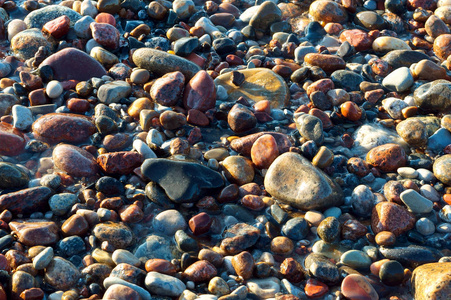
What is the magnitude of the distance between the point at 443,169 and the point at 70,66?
3.72m

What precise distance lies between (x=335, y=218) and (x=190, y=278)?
114cm

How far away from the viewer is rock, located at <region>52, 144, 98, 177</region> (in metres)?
3.64

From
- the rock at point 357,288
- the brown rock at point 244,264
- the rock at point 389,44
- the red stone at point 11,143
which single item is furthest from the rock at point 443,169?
the red stone at point 11,143

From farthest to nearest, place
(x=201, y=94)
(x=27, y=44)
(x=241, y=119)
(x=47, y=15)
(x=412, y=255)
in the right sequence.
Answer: (x=47, y=15) < (x=27, y=44) < (x=201, y=94) < (x=241, y=119) < (x=412, y=255)

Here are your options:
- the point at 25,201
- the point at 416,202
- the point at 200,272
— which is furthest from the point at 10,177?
the point at 416,202

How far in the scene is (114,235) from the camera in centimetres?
312

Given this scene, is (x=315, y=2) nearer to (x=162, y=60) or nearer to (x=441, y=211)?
(x=162, y=60)

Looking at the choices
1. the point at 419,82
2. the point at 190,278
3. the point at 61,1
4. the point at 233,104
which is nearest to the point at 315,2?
the point at 419,82

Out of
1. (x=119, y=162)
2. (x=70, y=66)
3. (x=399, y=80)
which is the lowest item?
(x=119, y=162)

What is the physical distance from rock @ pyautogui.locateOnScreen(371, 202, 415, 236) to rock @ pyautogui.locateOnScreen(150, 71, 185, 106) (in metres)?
2.15

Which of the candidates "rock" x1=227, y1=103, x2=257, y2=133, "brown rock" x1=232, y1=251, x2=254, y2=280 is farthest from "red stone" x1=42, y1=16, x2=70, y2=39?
"brown rock" x1=232, y1=251, x2=254, y2=280

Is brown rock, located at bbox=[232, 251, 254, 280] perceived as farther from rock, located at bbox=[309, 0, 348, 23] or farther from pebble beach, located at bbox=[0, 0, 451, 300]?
rock, located at bbox=[309, 0, 348, 23]

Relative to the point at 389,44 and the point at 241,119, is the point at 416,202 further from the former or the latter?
the point at 389,44

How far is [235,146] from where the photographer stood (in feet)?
12.9
